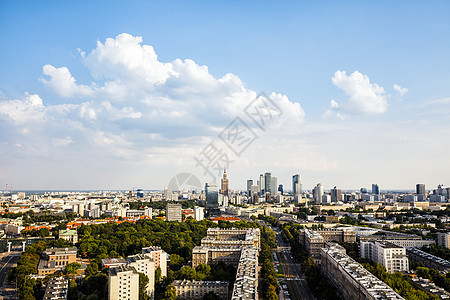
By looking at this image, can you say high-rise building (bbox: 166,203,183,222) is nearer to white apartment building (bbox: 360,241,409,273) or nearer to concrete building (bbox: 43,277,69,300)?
concrete building (bbox: 43,277,69,300)

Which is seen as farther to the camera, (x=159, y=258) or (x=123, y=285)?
(x=159, y=258)

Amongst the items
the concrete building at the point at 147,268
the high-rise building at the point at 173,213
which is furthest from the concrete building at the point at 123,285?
the high-rise building at the point at 173,213

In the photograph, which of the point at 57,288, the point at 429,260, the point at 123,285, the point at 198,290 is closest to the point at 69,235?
the point at 57,288

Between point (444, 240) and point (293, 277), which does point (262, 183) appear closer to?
point (444, 240)

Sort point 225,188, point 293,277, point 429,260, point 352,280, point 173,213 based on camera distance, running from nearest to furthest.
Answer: point 352,280 → point 293,277 → point 429,260 → point 173,213 → point 225,188

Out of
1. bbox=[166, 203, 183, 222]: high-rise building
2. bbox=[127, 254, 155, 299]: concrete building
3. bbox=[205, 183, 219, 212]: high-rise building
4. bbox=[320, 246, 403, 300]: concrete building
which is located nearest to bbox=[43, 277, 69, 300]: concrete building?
bbox=[127, 254, 155, 299]: concrete building
